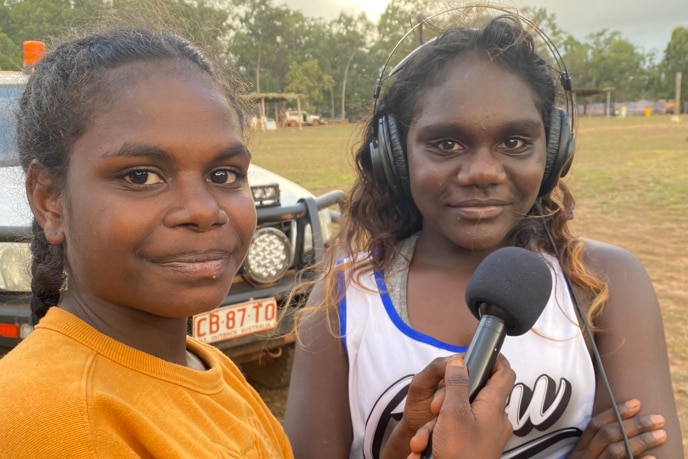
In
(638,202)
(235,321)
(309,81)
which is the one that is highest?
(309,81)

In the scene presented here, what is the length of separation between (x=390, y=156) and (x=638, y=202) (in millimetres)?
9375

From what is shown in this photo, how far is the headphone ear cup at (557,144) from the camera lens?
1.56m

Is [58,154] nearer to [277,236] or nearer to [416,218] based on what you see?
[416,218]

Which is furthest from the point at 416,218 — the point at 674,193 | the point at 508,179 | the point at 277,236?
the point at 674,193

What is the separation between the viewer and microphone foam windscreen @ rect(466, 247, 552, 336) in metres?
1.13

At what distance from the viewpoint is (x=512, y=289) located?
3.75 ft

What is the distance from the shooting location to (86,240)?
1.04 m

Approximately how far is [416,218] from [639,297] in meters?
0.60

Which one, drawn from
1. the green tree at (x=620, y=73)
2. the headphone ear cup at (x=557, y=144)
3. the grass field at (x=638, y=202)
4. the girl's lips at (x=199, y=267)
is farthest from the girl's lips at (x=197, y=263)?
the green tree at (x=620, y=73)

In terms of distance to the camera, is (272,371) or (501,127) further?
(272,371)

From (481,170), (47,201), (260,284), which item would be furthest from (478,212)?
(260,284)

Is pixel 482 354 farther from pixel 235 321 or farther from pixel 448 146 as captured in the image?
pixel 235 321

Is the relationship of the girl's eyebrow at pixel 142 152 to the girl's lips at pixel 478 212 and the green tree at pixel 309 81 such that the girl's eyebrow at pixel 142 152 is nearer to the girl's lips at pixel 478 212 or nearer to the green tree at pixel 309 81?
the girl's lips at pixel 478 212

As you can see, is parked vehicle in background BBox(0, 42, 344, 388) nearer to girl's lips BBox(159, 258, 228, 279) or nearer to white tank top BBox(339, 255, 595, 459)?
white tank top BBox(339, 255, 595, 459)
